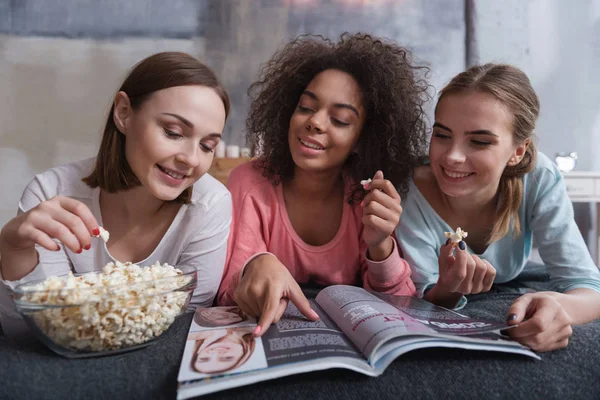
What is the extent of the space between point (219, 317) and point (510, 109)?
854 millimetres

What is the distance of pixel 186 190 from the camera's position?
108 cm

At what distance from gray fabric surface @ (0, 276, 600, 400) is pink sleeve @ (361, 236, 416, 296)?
0.43m

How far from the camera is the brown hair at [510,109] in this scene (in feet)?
3.63

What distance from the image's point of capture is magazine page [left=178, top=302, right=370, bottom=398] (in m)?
0.52

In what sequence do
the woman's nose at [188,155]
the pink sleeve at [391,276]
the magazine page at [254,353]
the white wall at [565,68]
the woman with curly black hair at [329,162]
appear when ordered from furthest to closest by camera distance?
the white wall at [565,68]
the woman with curly black hair at [329,162]
the pink sleeve at [391,276]
the woman's nose at [188,155]
the magazine page at [254,353]

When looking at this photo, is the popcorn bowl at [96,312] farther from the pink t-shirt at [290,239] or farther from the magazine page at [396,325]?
the pink t-shirt at [290,239]

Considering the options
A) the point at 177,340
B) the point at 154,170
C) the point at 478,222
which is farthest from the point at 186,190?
the point at 478,222

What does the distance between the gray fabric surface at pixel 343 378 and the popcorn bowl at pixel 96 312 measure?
0.02 m

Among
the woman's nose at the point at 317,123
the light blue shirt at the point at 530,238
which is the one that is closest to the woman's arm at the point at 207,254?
the woman's nose at the point at 317,123

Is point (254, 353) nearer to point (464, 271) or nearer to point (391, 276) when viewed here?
point (464, 271)

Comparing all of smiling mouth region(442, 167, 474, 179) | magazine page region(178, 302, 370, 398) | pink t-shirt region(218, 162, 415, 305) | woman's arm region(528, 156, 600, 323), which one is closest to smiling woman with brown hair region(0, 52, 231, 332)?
pink t-shirt region(218, 162, 415, 305)

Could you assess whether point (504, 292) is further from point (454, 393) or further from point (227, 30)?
point (227, 30)

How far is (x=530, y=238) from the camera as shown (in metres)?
1.26

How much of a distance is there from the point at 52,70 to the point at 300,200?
2.22m
